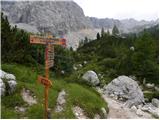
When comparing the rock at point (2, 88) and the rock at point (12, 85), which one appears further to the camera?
the rock at point (12, 85)

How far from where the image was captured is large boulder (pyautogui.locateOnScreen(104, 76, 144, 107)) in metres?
23.6

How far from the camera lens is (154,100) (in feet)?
86.3

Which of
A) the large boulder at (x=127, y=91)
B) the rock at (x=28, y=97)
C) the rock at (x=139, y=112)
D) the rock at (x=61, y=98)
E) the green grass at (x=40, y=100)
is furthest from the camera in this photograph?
the large boulder at (x=127, y=91)

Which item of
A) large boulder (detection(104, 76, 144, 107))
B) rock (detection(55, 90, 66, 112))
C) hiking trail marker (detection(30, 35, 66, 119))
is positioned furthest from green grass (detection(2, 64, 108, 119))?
large boulder (detection(104, 76, 144, 107))

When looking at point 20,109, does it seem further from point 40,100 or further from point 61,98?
point 61,98

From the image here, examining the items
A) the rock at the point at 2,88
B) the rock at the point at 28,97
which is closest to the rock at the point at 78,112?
the rock at the point at 28,97

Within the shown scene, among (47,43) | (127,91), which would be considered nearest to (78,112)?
(47,43)

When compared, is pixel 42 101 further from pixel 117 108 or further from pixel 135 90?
pixel 135 90

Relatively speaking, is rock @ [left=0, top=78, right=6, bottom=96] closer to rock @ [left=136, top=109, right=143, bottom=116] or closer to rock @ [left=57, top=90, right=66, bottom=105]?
rock @ [left=57, top=90, right=66, bottom=105]

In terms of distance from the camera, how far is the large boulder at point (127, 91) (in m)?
23.6

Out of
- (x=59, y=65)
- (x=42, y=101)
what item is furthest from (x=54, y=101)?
(x=59, y=65)

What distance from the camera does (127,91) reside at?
25.0 meters

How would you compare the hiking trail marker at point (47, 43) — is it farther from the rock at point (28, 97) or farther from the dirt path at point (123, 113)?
the dirt path at point (123, 113)

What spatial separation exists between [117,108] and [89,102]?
3893 mm
